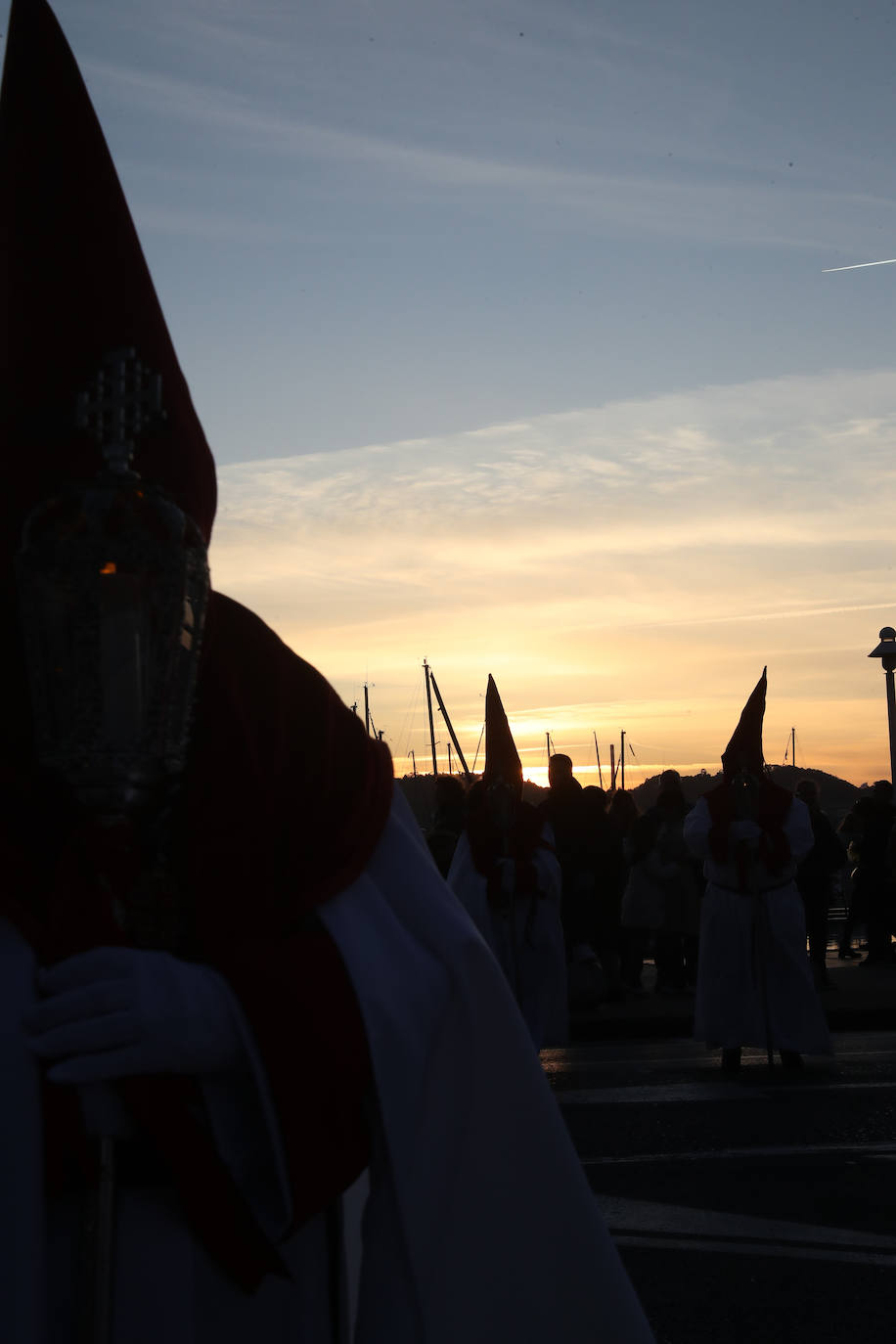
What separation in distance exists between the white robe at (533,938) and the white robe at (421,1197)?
8.06 m

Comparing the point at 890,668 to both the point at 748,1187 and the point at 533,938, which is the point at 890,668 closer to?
the point at 533,938

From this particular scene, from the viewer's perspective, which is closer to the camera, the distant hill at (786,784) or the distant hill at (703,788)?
the distant hill at (703,788)

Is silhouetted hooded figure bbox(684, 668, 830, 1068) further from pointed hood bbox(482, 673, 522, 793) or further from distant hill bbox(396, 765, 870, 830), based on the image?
distant hill bbox(396, 765, 870, 830)

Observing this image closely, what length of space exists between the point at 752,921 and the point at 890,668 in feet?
26.2

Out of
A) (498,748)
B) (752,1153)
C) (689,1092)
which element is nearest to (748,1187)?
(752,1153)

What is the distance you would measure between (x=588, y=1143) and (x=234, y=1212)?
19.5 ft

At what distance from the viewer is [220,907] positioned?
6.14 feet

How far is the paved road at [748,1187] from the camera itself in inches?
191

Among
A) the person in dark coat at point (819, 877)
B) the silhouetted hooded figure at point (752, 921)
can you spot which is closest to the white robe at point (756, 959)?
the silhouetted hooded figure at point (752, 921)

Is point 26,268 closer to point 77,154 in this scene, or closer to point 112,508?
point 77,154

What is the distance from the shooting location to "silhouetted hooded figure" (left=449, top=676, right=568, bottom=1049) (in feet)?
33.3

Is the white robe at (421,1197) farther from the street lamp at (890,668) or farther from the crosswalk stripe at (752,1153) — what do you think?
the street lamp at (890,668)

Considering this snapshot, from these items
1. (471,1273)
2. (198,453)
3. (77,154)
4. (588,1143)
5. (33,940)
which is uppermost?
(77,154)

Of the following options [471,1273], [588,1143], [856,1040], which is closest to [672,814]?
[856,1040]
